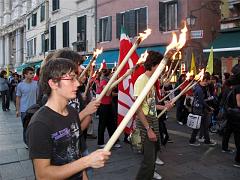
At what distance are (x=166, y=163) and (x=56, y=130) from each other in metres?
4.48

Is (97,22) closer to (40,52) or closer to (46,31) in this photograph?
(46,31)

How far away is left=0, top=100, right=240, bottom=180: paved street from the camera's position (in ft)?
18.6

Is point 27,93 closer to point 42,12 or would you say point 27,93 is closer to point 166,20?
point 166,20

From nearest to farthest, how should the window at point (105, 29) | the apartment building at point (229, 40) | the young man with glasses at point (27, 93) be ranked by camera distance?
1. the young man with glasses at point (27, 93)
2. the apartment building at point (229, 40)
3. the window at point (105, 29)

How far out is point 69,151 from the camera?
2.35 metres

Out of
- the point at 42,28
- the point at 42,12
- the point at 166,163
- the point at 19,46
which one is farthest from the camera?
the point at 19,46

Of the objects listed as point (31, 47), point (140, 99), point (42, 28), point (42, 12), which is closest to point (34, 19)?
point (42, 28)

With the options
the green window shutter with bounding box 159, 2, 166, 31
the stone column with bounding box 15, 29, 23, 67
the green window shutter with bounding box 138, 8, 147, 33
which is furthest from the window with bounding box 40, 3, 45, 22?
the green window shutter with bounding box 159, 2, 166, 31

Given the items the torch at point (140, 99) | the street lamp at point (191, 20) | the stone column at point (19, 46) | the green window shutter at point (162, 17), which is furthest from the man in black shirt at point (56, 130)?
the stone column at point (19, 46)

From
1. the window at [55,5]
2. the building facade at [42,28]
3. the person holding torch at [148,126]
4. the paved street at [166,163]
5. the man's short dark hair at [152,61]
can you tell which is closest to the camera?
the person holding torch at [148,126]

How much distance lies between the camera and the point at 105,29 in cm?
2377

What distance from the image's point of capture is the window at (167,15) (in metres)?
18.6

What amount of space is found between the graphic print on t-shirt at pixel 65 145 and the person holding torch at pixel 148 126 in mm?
1887

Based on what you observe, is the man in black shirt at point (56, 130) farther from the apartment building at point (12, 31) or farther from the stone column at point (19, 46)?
the stone column at point (19, 46)
